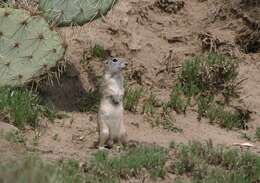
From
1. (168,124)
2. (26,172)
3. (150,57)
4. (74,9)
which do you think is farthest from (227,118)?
(26,172)

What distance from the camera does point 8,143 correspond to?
8.14 m

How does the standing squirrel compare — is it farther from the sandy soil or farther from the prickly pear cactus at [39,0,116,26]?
the prickly pear cactus at [39,0,116,26]

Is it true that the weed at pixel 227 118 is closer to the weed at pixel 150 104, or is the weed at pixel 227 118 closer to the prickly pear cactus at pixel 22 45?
the weed at pixel 150 104

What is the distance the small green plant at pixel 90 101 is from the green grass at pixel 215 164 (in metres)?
1.73

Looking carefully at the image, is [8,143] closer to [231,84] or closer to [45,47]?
[45,47]

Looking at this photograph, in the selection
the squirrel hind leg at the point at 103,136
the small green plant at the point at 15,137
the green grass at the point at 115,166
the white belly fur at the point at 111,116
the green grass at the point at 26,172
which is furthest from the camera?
the white belly fur at the point at 111,116

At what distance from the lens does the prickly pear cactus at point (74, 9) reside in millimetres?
9781

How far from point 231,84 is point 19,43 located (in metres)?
3.19

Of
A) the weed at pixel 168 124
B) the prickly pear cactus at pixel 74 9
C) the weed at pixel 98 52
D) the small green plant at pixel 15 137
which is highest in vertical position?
the prickly pear cactus at pixel 74 9

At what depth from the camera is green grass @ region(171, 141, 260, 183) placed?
809 centimetres

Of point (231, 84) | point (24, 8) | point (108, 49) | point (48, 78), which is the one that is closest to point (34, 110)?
point (48, 78)

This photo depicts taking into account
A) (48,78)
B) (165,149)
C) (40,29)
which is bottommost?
(165,149)

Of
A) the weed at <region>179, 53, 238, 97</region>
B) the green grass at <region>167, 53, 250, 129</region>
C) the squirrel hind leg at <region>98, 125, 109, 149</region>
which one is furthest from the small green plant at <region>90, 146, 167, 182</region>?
the weed at <region>179, 53, 238, 97</region>

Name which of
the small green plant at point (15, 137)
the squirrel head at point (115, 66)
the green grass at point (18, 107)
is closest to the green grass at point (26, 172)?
the small green plant at point (15, 137)
